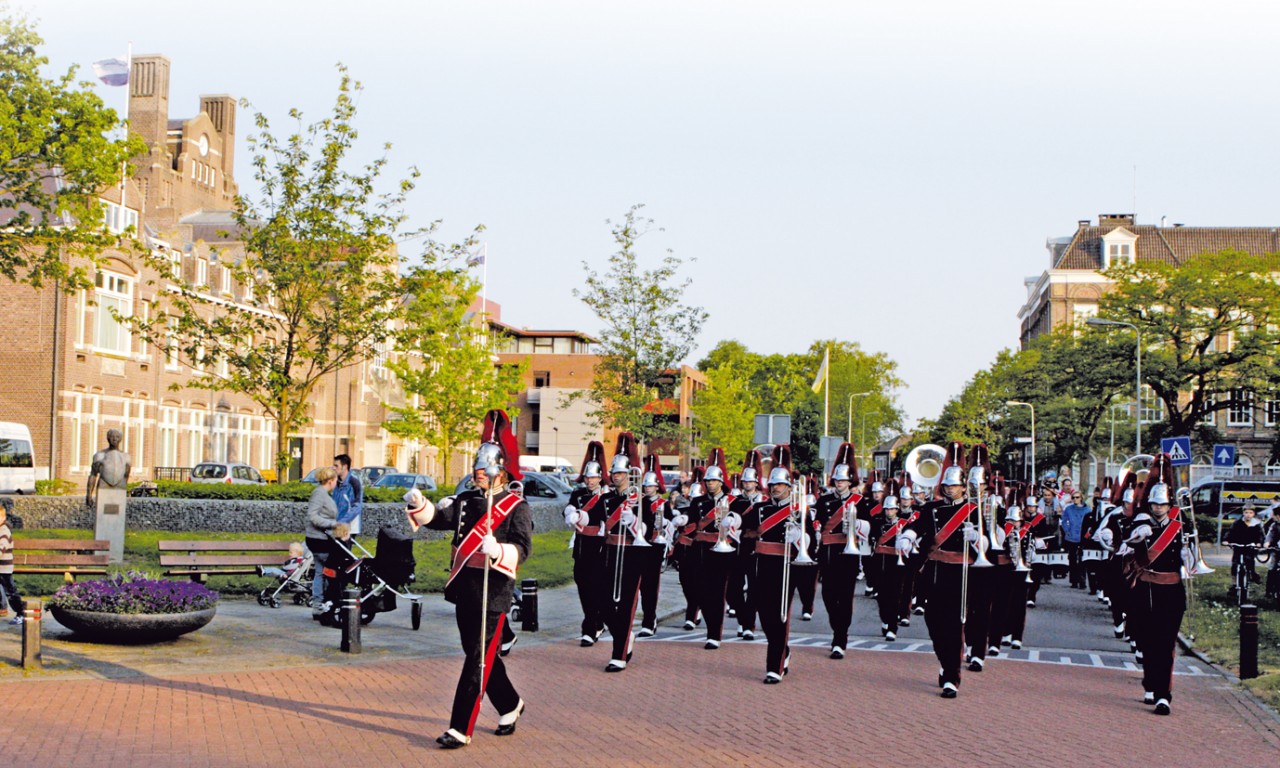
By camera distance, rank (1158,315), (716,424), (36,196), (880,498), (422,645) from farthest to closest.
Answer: (716,424)
(1158,315)
(36,196)
(880,498)
(422,645)

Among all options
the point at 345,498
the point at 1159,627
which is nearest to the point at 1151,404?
the point at 345,498

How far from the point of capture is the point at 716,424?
249ft

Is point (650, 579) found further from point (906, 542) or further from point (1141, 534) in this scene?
point (1141, 534)

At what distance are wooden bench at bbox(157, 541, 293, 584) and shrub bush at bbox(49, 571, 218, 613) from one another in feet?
11.6

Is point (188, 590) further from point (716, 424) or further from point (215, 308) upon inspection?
point (716, 424)

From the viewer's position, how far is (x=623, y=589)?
42.4 ft

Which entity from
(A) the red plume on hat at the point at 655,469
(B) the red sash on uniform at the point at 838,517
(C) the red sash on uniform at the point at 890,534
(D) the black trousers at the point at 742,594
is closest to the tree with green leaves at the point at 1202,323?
(C) the red sash on uniform at the point at 890,534

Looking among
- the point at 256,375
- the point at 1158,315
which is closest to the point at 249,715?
the point at 256,375

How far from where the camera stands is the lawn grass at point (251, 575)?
57.0 ft

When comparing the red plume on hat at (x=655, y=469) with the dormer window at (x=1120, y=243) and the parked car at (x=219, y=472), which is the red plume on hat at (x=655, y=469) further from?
the dormer window at (x=1120, y=243)

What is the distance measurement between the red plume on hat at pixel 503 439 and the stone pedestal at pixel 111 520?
12.1 metres

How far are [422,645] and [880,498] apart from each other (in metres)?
8.44

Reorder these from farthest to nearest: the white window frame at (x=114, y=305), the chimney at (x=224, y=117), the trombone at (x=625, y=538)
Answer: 1. the chimney at (x=224, y=117)
2. the white window frame at (x=114, y=305)
3. the trombone at (x=625, y=538)

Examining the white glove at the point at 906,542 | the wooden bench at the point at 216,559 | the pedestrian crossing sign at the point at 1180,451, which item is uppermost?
the pedestrian crossing sign at the point at 1180,451
